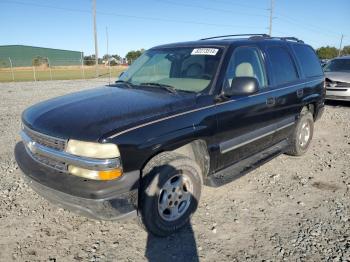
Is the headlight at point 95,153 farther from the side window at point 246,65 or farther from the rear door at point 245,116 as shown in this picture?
the side window at point 246,65

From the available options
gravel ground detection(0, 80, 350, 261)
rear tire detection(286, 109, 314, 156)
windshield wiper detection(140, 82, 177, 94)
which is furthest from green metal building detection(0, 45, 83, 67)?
gravel ground detection(0, 80, 350, 261)

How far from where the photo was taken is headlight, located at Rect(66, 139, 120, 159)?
271 centimetres

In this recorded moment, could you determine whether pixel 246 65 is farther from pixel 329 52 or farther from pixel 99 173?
pixel 329 52

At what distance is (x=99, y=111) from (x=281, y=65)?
3057 millimetres

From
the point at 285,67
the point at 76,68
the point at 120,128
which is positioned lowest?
the point at 76,68

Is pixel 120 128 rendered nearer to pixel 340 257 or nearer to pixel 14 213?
pixel 14 213

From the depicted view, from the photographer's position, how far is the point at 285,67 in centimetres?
509

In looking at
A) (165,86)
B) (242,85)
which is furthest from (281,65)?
(165,86)

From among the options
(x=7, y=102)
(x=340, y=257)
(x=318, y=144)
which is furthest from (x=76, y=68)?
(x=340, y=257)

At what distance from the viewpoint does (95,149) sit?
8.92ft

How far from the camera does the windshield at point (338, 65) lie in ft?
39.0

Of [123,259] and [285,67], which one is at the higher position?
[285,67]

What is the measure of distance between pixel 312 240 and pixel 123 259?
186 centimetres

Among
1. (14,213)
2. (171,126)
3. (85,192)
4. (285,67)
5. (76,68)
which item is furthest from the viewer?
(76,68)
